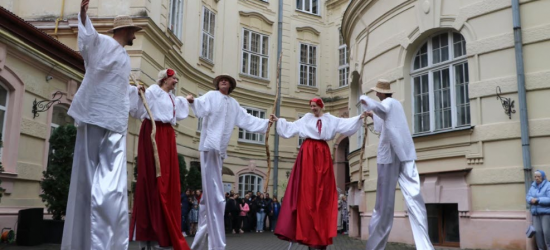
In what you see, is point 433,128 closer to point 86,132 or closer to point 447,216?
point 447,216

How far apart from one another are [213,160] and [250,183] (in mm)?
18595

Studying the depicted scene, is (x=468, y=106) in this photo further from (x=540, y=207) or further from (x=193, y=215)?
(x=193, y=215)

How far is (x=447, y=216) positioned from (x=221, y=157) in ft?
20.6

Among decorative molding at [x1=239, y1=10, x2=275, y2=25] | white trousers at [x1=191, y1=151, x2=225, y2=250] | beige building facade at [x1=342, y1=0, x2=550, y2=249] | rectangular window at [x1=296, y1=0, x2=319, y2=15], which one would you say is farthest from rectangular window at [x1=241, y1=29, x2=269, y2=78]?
white trousers at [x1=191, y1=151, x2=225, y2=250]

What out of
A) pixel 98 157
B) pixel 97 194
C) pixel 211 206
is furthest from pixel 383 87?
pixel 97 194

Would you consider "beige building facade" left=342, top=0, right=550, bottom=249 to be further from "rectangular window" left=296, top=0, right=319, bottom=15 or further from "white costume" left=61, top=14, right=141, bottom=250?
"rectangular window" left=296, top=0, right=319, bottom=15

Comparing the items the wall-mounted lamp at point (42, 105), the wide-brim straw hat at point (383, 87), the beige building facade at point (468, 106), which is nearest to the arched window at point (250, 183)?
the beige building facade at point (468, 106)

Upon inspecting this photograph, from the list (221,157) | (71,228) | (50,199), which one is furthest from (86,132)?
(50,199)

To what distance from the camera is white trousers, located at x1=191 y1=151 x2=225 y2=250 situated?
6.90m

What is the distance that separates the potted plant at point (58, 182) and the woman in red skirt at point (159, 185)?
16.1 feet

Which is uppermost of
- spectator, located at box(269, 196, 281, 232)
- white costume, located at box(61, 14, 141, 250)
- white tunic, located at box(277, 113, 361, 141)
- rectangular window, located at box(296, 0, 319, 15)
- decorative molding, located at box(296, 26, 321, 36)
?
rectangular window, located at box(296, 0, 319, 15)

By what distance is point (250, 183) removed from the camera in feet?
84.1

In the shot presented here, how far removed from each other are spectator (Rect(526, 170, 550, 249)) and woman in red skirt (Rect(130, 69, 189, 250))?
6.36 meters

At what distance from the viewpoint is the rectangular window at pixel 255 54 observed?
25984mm
